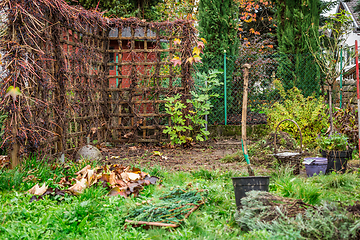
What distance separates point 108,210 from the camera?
2564 millimetres

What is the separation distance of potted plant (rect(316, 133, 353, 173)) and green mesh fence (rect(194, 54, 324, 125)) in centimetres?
345

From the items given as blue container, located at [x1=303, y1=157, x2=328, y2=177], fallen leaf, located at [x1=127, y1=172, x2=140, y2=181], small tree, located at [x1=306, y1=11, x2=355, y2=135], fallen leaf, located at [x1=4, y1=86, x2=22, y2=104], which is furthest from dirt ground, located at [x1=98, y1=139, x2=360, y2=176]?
fallen leaf, located at [x1=4, y1=86, x2=22, y2=104]

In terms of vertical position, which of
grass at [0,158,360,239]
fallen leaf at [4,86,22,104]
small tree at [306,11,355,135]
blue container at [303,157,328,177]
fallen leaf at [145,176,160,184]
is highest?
small tree at [306,11,355,135]

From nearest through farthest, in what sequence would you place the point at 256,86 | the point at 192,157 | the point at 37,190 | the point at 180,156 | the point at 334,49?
the point at 37,190
the point at 334,49
the point at 192,157
the point at 180,156
the point at 256,86

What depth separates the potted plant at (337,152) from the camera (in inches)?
150

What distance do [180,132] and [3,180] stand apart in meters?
3.86

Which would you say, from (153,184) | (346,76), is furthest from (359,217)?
(346,76)

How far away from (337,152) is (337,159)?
0.30 feet

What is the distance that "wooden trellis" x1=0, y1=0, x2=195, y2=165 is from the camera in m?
3.70

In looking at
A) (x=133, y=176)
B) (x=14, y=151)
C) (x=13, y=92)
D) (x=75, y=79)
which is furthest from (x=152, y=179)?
(x=75, y=79)

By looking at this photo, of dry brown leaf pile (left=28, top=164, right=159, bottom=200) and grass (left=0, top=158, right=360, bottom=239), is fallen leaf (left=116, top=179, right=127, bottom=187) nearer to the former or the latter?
dry brown leaf pile (left=28, top=164, right=159, bottom=200)

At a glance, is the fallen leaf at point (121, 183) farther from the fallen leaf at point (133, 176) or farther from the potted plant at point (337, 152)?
the potted plant at point (337, 152)

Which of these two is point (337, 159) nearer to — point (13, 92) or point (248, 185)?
point (248, 185)

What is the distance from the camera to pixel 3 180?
10.2ft
